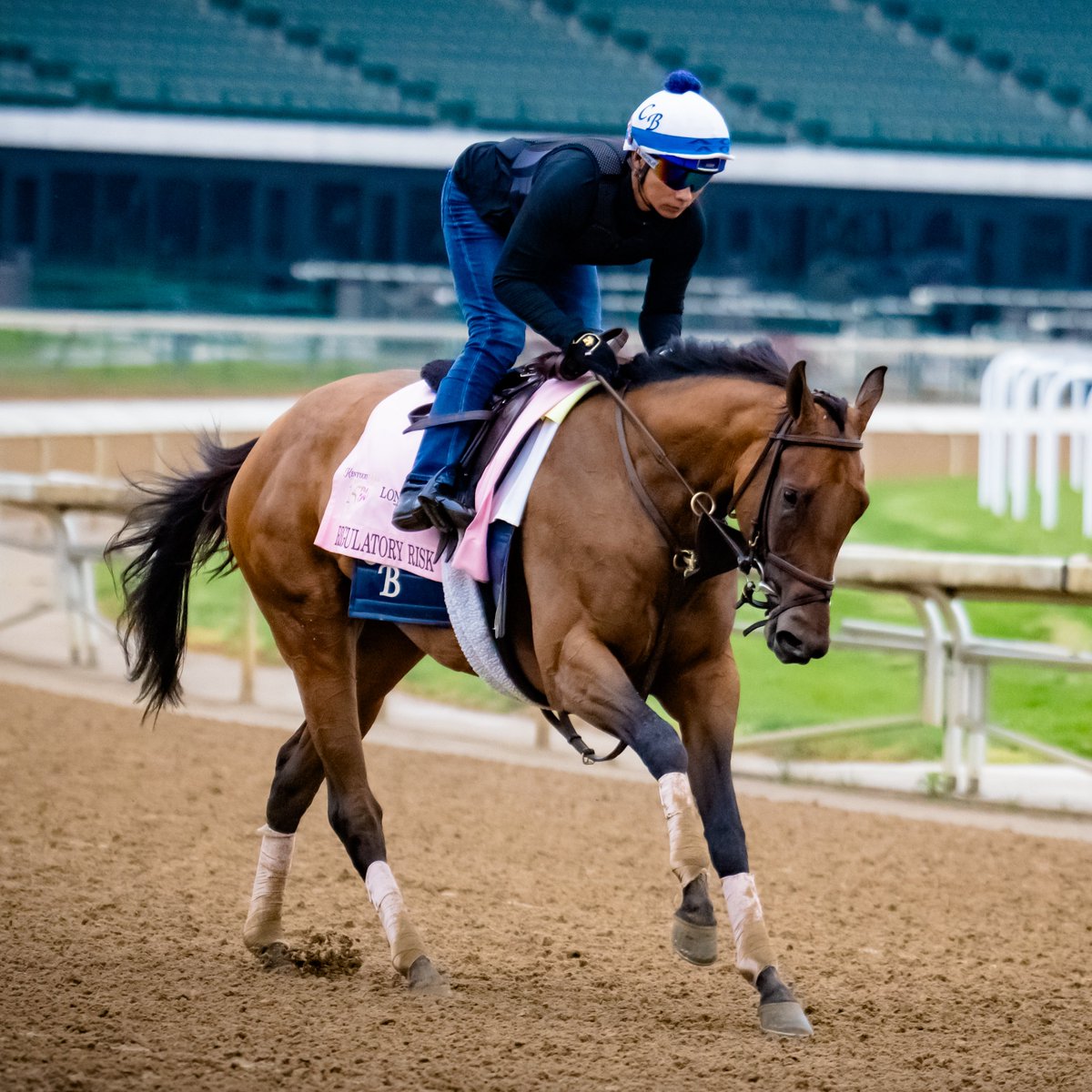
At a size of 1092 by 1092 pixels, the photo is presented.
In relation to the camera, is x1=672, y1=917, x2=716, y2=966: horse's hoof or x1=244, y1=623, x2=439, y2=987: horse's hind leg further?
x1=244, y1=623, x2=439, y2=987: horse's hind leg

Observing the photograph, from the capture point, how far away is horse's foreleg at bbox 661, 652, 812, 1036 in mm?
3816

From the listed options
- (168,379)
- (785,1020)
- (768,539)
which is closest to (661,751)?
(768,539)

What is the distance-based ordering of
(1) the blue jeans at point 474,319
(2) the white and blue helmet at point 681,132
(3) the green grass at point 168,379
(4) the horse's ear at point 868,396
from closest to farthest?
1. (4) the horse's ear at point 868,396
2. (2) the white and blue helmet at point 681,132
3. (1) the blue jeans at point 474,319
4. (3) the green grass at point 168,379

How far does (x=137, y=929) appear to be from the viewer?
4.71 meters

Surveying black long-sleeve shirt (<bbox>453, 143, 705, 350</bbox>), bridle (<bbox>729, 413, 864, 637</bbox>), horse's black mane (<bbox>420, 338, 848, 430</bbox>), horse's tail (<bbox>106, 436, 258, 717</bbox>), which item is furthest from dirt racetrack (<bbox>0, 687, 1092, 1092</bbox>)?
black long-sleeve shirt (<bbox>453, 143, 705, 350</bbox>)

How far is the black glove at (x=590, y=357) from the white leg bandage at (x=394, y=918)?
1419 millimetres

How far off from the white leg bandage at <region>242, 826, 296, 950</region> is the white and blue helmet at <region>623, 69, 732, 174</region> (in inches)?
84.1

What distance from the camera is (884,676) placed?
32.0 ft

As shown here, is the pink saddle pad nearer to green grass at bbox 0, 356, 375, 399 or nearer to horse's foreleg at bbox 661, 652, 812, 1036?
horse's foreleg at bbox 661, 652, 812, 1036

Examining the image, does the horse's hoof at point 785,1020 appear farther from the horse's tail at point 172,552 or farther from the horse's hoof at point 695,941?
the horse's tail at point 172,552

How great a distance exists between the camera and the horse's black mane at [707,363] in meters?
3.96

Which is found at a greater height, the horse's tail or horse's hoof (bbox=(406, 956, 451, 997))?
the horse's tail

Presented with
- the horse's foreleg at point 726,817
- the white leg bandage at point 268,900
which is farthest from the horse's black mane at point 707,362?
the white leg bandage at point 268,900

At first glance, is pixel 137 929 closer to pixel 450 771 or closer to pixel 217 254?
pixel 450 771
